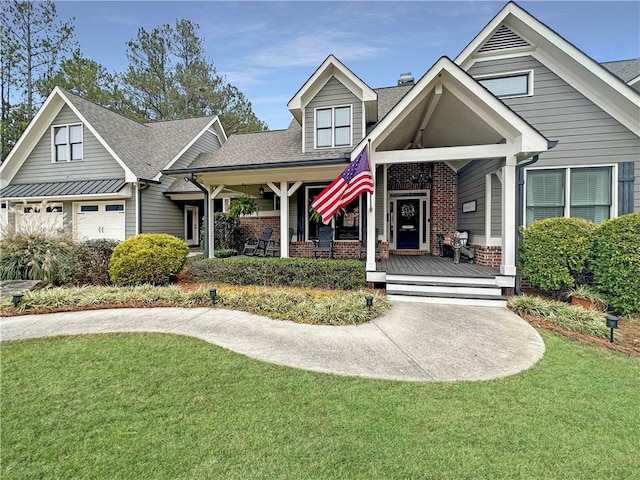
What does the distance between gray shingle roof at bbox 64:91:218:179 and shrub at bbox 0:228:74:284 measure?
17.6 ft

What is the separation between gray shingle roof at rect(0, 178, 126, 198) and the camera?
13125 millimetres

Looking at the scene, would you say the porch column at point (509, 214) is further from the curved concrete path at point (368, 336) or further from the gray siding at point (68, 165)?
the gray siding at point (68, 165)

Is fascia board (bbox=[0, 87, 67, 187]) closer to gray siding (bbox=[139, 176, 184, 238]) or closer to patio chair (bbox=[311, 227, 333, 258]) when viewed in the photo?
gray siding (bbox=[139, 176, 184, 238])

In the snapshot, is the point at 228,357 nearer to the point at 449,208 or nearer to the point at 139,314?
the point at 139,314

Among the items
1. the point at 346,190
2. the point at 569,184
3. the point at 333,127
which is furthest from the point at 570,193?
the point at 333,127

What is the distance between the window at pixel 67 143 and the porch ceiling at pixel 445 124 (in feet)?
44.7

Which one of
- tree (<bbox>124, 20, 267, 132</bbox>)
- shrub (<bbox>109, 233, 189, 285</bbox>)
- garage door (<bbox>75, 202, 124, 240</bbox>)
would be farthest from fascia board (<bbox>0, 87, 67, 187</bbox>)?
tree (<bbox>124, 20, 267, 132</bbox>)

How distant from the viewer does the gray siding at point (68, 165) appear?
1371 cm

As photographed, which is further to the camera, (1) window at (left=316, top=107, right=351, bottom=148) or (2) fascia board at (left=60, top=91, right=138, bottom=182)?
(2) fascia board at (left=60, top=91, right=138, bottom=182)

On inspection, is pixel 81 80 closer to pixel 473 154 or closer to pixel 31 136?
pixel 31 136

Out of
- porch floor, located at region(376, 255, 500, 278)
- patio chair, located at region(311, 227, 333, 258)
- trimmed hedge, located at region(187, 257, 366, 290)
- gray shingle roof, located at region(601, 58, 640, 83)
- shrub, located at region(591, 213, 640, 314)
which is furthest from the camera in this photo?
patio chair, located at region(311, 227, 333, 258)

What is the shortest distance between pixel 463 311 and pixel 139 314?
20.6 feet

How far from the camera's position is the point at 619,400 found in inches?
123

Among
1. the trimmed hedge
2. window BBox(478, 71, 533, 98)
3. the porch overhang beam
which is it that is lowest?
the trimmed hedge
